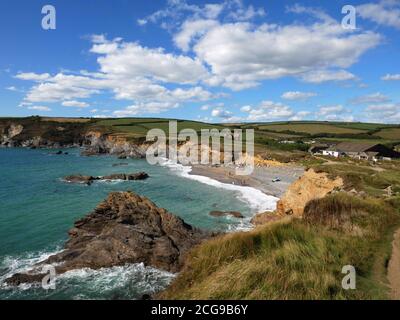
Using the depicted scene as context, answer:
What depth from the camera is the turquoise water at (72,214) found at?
21328 millimetres

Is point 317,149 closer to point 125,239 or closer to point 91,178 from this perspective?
point 91,178

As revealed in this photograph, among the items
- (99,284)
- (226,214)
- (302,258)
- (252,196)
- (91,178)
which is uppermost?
(302,258)

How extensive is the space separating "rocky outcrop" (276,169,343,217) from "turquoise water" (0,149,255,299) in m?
4.80

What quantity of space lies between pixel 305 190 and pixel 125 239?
1957 cm

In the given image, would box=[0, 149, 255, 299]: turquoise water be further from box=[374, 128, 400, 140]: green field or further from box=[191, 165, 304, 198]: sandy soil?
box=[374, 128, 400, 140]: green field

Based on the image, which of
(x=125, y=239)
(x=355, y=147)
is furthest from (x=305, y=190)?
(x=355, y=147)

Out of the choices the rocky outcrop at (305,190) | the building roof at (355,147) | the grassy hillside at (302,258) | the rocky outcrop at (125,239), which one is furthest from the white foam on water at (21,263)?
the building roof at (355,147)

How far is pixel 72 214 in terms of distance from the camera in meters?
39.4

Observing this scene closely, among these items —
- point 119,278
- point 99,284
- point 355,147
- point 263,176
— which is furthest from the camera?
point 355,147

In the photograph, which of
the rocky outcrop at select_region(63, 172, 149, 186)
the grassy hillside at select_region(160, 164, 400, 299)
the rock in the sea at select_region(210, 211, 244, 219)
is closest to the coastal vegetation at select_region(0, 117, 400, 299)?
the grassy hillside at select_region(160, 164, 400, 299)
